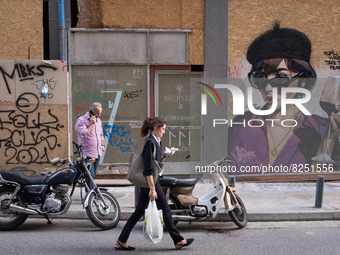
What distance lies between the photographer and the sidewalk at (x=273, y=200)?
8102mm

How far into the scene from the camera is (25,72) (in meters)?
10.6

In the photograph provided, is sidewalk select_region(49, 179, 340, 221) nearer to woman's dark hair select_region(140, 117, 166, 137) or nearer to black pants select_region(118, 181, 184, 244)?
black pants select_region(118, 181, 184, 244)

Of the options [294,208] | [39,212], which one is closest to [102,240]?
[39,212]

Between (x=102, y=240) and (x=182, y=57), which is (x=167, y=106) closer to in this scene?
(x=182, y=57)

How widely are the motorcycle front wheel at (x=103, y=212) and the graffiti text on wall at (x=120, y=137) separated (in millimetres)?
3802

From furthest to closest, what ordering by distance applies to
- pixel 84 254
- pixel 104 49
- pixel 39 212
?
pixel 104 49
pixel 39 212
pixel 84 254

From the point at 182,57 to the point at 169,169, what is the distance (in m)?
2.63

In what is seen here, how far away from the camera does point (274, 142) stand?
11539mm

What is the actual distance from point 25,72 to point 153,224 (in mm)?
6076

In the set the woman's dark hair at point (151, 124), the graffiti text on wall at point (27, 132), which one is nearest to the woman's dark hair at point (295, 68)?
the graffiti text on wall at point (27, 132)

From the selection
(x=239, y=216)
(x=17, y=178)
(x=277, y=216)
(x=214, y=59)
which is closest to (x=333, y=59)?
(x=214, y=59)

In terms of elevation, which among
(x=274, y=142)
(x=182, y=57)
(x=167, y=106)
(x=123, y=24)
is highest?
(x=123, y=24)

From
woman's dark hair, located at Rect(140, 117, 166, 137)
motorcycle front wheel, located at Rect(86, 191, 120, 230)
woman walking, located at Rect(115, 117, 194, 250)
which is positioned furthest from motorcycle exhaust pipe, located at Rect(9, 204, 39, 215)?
woman's dark hair, located at Rect(140, 117, 166, 137)

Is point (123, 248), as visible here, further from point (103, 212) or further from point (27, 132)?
point (27, 132)
